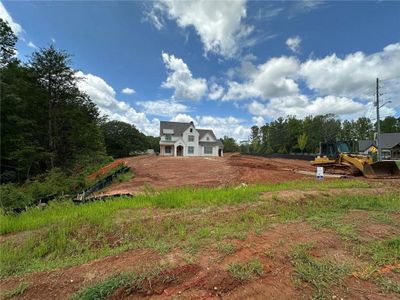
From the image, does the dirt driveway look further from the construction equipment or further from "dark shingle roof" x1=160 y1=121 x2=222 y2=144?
"dark shingle roof" x1=160 y1=121 x2=222 y2=144

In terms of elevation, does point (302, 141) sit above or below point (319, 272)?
above

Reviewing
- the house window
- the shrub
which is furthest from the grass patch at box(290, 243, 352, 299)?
the house window

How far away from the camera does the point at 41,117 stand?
19.8 metres

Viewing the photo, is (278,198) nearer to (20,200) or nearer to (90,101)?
(20,200)

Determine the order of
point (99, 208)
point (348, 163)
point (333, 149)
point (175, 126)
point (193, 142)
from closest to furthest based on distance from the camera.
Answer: point (99, 208)
point (348, 163)
point (333, 149)
point (193, 142)
point (175, 126)

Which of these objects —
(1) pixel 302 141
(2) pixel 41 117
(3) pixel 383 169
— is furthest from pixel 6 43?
(1) pixel 302 141

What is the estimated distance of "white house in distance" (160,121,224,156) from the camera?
47.1 metres

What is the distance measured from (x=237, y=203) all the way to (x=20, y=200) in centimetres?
849

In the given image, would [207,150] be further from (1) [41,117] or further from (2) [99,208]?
(2) [99,208]

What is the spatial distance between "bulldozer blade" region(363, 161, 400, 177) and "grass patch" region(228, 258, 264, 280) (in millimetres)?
13909

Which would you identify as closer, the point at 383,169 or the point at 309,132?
the point at 383,169

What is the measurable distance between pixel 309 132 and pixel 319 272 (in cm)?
6931

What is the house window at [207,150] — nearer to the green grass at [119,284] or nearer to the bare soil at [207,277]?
the bare soil at [207,277]

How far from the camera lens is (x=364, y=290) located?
2748mm
